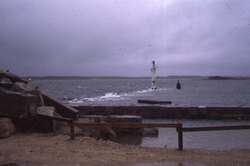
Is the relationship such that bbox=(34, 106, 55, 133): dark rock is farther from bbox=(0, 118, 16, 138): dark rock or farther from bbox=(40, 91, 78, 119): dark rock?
bbox=(40, 91, 78, 119): dark rock

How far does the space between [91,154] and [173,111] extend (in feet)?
25.6

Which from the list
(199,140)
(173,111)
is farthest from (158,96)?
(199,140)

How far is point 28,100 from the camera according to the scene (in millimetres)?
6078

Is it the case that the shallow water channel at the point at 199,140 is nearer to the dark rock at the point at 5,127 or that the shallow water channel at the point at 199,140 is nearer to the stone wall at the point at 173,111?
the stone wall at the point at 173,111

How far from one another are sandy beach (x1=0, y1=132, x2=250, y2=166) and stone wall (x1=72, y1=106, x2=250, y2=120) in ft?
18.6

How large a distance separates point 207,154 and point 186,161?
90 cm

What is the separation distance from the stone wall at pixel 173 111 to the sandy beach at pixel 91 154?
5662mm

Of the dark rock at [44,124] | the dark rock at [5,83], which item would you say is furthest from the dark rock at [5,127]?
the dark rock at [5,83]

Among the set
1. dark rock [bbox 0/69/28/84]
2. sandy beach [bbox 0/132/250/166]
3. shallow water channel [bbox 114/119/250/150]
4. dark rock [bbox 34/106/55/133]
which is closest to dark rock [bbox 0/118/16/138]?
sandy beach [bbox 0/132/250/166]

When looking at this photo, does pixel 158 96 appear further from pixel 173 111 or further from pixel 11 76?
pixel 11 76

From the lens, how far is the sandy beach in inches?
169

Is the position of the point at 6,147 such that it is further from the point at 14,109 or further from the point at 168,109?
the point at 168,109

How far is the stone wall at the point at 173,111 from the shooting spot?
1130cm

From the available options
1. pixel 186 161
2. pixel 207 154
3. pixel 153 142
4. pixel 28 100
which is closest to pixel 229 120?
pixel 153 142
